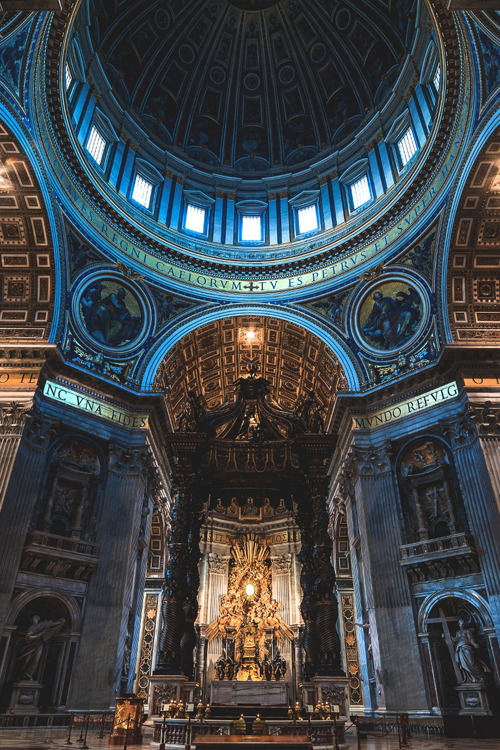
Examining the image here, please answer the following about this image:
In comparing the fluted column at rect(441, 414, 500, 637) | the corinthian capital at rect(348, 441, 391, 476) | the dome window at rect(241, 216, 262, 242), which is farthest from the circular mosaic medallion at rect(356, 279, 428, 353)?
the dome window at rect(241, 216, 262, 242)

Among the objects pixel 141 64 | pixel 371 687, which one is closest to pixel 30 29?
pixel 141 64

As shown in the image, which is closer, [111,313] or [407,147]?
[111,313]

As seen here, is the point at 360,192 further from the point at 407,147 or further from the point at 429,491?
the point at 429,491

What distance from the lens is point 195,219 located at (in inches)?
914

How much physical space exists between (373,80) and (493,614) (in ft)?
73.2

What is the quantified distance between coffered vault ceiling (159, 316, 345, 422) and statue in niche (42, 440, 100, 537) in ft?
15.0

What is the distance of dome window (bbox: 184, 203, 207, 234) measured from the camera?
74.9 feet

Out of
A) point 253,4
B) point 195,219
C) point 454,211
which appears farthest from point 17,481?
point 253,4

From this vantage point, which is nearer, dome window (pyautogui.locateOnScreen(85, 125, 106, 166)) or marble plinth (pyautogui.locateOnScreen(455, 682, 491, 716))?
marble plinth (pyautogui.locateOnScreen(455, 682, 491, 716))

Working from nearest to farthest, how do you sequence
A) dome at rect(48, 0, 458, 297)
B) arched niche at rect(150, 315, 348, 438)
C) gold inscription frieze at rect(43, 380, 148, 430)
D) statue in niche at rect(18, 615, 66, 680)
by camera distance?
statue in niche at rect(18, 615, 66, 680), gold inscription frieze at rect(43, 380, 148, 430), dome at rect(48, 0, 458, 297), arched niche at rect(150, 315, 348, 438)

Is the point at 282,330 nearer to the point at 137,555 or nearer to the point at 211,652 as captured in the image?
the point at 137,555

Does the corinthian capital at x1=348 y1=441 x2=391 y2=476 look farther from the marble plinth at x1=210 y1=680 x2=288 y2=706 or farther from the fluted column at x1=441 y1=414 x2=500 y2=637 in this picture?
the marble plinth at x1=210 y1=680 x2=288 y2=706

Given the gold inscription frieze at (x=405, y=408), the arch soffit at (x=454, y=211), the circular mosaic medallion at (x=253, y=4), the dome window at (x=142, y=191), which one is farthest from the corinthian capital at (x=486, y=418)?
the circular mosaic medallion at (x=253, y=4)

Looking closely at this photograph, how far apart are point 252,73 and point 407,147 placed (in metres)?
10.4
